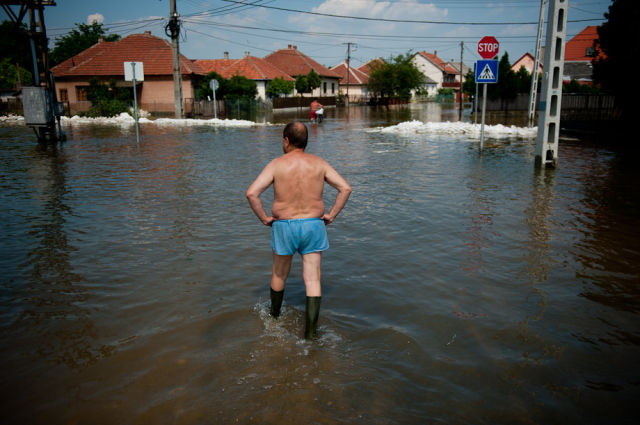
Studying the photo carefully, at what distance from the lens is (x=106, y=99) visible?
38.2 metres

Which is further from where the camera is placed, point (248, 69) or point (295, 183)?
point (248, 69)

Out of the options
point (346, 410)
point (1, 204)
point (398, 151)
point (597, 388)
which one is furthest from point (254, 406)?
point (398, 151)

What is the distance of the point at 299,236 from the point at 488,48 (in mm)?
12398

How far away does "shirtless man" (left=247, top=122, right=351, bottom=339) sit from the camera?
3875mm

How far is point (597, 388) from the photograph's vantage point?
3.37m

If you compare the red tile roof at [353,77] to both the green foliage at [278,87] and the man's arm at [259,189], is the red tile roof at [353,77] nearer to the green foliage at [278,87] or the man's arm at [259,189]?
the green foliage at [278,87]

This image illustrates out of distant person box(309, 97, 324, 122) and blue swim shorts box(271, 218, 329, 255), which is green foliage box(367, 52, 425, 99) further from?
blue swim shorts box(271, 218, 329, 255)

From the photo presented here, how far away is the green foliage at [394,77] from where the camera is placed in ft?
237

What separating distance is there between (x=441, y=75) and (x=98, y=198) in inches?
4444

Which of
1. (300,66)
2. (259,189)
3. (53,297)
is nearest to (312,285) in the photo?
(259,189)

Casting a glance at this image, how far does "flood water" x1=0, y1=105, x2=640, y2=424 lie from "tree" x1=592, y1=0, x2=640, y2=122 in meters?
10.7

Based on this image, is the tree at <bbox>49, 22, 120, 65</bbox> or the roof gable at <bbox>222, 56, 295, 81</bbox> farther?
the tree at <bbox>49, 22, 120, 65</bbox>

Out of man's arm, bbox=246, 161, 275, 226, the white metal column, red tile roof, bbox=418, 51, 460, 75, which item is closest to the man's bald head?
man's arm, bbox=246, 161, 275, 226

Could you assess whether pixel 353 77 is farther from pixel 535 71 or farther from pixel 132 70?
pixel 132 70
